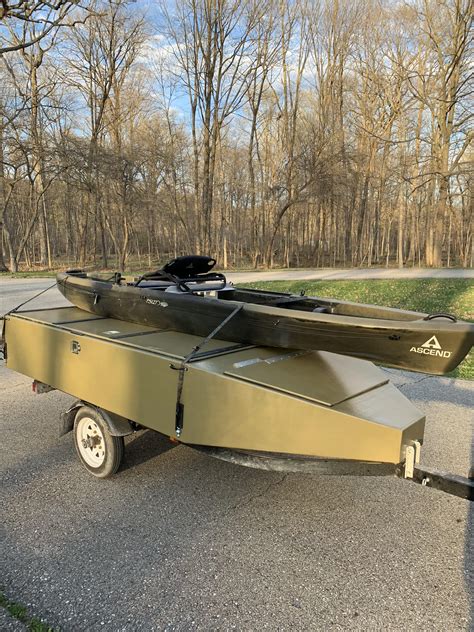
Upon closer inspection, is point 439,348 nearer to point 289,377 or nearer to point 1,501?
point 289,377

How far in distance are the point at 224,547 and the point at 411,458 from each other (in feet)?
3.89

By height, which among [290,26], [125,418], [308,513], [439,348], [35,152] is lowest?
[308,513]

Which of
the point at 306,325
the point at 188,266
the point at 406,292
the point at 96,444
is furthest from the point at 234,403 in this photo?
the point at 406,292

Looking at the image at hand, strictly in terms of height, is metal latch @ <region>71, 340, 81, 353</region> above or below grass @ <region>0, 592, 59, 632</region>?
above

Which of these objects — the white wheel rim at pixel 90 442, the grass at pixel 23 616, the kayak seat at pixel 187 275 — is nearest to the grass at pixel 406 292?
the kayak seat at pixel 187 275

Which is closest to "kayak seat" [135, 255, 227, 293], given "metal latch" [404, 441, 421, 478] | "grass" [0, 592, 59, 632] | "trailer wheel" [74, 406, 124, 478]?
"trailer wheel" [74, 406, 124, 478]

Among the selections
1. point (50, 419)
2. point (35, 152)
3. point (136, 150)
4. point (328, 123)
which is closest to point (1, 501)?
point (50, 419)

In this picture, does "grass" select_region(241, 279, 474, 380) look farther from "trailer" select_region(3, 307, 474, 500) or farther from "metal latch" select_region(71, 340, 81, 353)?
"metal latch" select_region(71, 340, 81, 353)

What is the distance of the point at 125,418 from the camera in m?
3.20

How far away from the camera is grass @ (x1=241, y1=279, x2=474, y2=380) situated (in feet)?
35.0

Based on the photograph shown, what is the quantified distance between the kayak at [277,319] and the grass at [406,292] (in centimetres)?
668

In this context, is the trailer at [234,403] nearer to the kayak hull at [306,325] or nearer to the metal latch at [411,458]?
the metal latch at [411,458]

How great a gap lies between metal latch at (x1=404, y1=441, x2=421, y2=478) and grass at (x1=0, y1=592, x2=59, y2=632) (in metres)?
1.80

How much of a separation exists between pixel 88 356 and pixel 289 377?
1.49m
